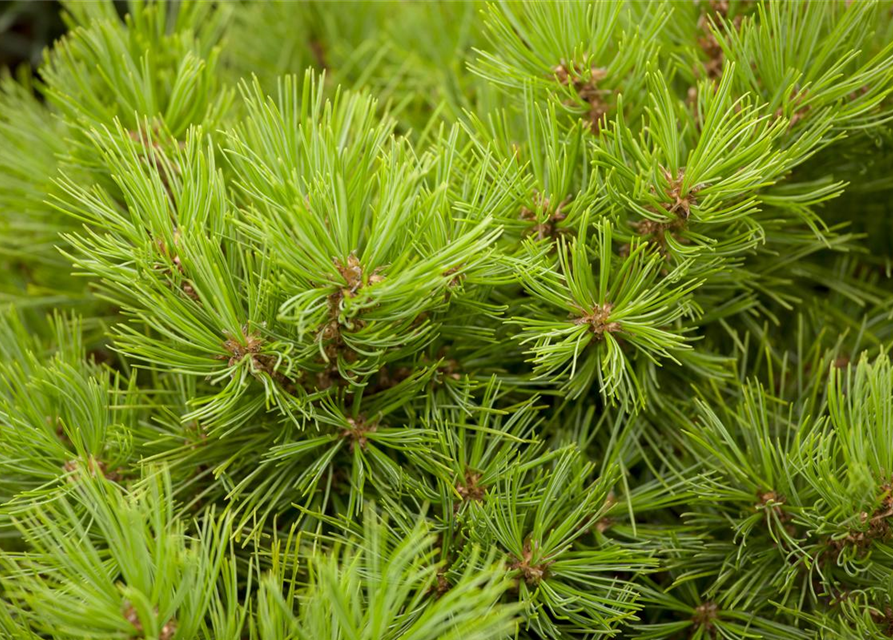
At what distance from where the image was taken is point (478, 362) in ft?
1.36

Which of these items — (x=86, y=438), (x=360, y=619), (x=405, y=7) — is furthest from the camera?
(x=405, y=7)

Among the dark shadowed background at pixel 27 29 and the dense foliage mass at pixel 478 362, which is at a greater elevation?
the dense foliage mass at pixel 478 362

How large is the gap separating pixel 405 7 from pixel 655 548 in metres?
0.45

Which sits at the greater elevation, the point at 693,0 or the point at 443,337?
the point at 693,0

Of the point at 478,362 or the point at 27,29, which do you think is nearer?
the point at 478,362

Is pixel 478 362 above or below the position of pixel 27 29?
above

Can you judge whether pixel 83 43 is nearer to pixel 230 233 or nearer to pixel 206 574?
pixel 230 233

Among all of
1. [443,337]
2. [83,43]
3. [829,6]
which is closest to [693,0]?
[829,6]

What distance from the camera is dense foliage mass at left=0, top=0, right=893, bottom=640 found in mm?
330

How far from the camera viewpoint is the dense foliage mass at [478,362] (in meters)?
0.33

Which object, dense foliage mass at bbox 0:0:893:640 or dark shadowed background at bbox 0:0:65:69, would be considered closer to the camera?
dense foliage mass at bbox 0:0:893:640

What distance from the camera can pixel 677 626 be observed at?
0.40m

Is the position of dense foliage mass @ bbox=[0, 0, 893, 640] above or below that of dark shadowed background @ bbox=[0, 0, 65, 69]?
above

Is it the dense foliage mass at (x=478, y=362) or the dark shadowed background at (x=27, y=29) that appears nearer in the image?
the dense foliage mass at (x=478, y=362)
